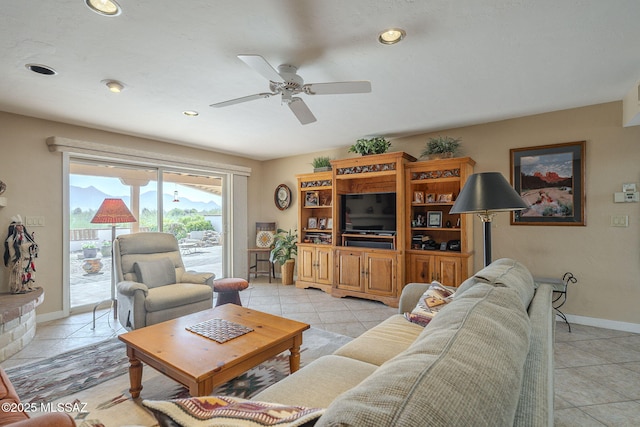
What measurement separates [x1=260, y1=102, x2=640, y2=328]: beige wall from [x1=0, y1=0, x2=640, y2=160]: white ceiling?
0.83ft

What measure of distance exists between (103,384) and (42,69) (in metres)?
2.50

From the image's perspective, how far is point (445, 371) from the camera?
60 cm

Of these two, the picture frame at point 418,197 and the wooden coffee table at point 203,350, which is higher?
the picture frame at point 418,197

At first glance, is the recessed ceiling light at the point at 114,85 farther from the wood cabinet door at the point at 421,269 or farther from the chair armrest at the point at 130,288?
the wood cabinet door at the point at 421,269

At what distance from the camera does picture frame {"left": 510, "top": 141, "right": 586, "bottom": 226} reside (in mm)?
3385

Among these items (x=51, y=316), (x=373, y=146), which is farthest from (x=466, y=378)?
(x=51, y=316)

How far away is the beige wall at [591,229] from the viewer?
10.4 ft

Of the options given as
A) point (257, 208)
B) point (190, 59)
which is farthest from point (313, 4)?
point (257, 208)

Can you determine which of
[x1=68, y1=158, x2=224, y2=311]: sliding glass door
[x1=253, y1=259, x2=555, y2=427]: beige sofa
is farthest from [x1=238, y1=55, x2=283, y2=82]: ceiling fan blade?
[x1=68, y1=158, x2=224, y2=311]: sliding glass door

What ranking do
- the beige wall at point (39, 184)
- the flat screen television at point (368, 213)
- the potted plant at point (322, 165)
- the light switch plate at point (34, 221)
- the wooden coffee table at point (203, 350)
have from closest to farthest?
1. the wooden coffee table at point (203, 350)
2. the beige wall at point (39, 184)
3. the light switch plate at point (34, 221)
4. the flat screen television at point (368, 213)
5. the potted plant at point (322, 165)

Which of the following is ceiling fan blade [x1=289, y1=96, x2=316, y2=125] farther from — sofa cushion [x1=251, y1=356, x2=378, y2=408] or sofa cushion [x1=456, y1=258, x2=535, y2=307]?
sofa cushion [x1=251, y1=356, x2=378, y2=408]

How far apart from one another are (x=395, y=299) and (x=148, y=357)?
3.05 meters

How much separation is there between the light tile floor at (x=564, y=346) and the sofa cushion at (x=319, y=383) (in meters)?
1.40

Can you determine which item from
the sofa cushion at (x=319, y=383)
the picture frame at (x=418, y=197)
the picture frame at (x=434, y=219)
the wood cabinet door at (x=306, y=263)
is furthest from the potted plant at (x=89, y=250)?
the picture frame at (x=434, y=219)
